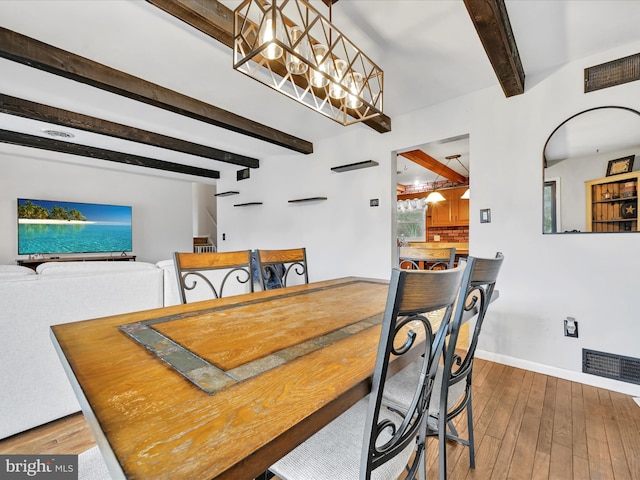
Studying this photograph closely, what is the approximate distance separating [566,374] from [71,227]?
21.9ft

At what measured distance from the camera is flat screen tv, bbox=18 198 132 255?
457 cm

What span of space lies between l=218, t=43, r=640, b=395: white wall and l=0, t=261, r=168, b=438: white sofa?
8.21 feet

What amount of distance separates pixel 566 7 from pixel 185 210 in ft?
20.8

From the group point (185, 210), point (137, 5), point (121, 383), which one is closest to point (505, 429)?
point (121, 383)

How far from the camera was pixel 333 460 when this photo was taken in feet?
2.61

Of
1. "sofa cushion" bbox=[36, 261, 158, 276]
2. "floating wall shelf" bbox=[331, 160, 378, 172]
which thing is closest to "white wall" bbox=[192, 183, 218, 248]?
"floating wall shelf" bbox=[331, 160, 378, 172]

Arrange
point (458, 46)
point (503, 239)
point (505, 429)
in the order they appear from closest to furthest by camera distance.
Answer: point (505, 429)
point (458, 46)
point (503, 239)

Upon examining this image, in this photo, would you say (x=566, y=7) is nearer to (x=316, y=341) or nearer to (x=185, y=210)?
(x=316, y=341)

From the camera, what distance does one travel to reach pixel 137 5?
1.72 m

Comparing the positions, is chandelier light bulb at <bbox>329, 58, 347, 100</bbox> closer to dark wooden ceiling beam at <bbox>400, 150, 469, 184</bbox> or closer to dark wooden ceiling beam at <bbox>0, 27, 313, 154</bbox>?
dark wooden ceiling beam at <bbox>0, 27, 313, 154</bbox>

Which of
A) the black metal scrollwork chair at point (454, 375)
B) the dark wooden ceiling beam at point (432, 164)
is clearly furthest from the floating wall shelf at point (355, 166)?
the black metal scrollwork chair at point (454, 375)

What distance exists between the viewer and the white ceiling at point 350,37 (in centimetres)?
175

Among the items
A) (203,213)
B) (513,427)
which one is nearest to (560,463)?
(513,427)

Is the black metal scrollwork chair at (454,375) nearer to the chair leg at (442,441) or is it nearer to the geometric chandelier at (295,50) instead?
the chair leg at (442,441)
